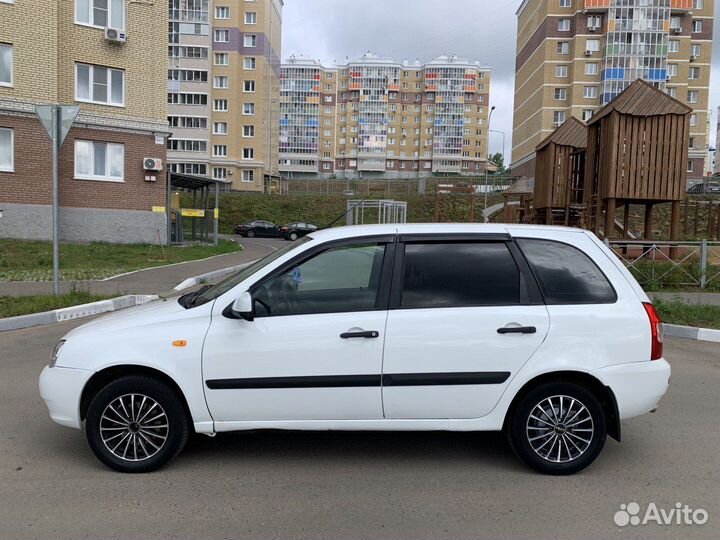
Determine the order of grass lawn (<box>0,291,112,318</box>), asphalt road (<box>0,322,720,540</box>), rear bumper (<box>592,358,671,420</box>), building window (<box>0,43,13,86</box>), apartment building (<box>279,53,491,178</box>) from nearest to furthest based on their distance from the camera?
asphalt road (<box>0,322,720,540</box>) → rear bumper (<box>592,358,671,420</box>) → grass lawn (<box>0,291,112,318</box>) → building window (<box>0,43,13,86</box>) → apartment building (<box>279,53,491,178</box>)

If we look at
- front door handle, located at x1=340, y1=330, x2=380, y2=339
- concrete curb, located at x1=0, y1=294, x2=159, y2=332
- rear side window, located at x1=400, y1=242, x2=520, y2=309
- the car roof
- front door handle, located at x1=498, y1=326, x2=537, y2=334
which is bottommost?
concrete curb, located at x1=0, y1=294, x2=159, y2=332

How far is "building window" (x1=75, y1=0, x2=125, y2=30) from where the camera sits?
2255cm

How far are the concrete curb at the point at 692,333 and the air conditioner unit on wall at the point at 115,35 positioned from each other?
72.9 feet

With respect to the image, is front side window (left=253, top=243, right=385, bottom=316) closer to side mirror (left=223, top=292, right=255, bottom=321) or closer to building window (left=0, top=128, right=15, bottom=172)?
side mirror (left=223, top=292, right=255, bottom=321)

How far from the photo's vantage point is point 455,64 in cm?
10431

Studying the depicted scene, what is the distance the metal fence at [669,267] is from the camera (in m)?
13.4

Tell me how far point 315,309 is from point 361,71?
110817 mm

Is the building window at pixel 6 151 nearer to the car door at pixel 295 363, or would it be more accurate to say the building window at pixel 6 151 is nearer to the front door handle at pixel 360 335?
the car door at pixel 295 363

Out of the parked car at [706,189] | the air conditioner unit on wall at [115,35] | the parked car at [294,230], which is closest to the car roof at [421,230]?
the air conditioner unit on wall at [115,35]

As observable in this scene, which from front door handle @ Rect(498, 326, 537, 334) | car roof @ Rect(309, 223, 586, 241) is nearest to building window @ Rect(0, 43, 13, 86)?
car roof @ Rect(309, 223, 586, 241)

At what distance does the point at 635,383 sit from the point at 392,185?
50311 mm

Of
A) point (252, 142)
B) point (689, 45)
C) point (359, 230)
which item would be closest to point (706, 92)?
point (689, 45)

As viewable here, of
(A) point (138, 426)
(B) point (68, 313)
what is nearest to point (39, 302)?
(B) point (68, 313)

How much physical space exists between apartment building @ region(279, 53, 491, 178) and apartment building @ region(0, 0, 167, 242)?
77885 mm
